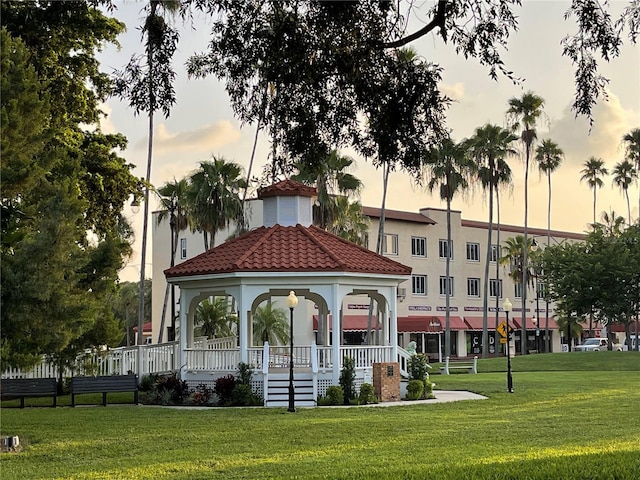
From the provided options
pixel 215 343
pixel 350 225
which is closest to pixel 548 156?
pixel 350 225

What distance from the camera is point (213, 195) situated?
47969mm

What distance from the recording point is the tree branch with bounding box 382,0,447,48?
12.4 metres

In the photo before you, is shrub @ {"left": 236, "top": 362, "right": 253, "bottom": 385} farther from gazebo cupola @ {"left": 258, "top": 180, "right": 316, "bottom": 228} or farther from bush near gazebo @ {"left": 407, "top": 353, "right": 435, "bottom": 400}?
gazebo cupola @ {"left": 258, "top": 180, "right": 316, "bottom": 228}

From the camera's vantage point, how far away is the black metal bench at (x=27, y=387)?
24.0 meters

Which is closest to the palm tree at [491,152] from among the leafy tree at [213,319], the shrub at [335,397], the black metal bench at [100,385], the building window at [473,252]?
the building window at [473,252]

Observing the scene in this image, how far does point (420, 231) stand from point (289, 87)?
58.9 metres

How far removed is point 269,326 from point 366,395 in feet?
86.9

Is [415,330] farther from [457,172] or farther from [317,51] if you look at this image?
[317,51]

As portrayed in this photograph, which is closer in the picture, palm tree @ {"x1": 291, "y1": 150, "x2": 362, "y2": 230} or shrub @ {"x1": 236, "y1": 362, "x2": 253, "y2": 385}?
shrub @ {"x1": 236, "y1": 362, "x2": 253, "y2": 385}

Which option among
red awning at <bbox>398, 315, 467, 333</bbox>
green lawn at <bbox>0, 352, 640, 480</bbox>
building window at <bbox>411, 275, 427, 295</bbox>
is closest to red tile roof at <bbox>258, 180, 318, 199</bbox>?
green lawn at <bbox>0, 352, 640, 480</bbox>

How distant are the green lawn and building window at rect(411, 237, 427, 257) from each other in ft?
145

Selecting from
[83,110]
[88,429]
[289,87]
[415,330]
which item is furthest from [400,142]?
[415,330]

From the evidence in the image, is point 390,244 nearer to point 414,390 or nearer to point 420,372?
point 420,372

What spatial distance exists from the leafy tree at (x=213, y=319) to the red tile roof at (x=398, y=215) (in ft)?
62.1
